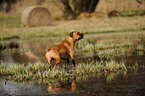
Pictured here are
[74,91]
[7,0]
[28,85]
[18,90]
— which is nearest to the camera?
[74,91]

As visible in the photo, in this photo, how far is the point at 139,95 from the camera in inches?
218

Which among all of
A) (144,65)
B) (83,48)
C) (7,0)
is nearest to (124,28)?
(83,48)

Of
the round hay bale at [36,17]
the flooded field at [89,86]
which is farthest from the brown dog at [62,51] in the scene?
the round hay bale at [36,17]

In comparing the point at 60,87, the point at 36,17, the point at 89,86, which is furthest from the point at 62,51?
the point at 36,17

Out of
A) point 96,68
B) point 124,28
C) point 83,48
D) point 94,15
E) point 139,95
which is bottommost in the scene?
point 139,95

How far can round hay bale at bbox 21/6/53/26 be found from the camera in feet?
81.5

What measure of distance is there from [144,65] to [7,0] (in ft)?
115

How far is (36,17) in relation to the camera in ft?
82.6

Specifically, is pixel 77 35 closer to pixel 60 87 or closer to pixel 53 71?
pixel 53 71

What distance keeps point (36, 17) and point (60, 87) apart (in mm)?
19236

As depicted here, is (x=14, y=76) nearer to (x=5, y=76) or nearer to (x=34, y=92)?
(x=5, y=76)

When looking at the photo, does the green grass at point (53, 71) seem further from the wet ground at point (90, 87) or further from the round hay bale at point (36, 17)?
the round hay bale at point (36, 17)

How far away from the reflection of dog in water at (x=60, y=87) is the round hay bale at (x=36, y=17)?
1850 cm

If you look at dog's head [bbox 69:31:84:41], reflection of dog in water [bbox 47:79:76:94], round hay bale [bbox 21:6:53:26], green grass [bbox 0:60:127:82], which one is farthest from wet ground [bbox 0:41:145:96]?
round hay bale [bbox 21:6:53:26]
